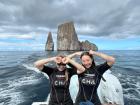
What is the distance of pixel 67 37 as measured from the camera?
512 ft

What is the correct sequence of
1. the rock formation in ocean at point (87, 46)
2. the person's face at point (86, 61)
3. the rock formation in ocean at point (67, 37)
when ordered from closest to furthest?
the person's face at point (86, 61), the rock formation in ocean at point (67, 37), the rock formation in ocean at point (87, 46)

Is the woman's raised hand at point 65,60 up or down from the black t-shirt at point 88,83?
up

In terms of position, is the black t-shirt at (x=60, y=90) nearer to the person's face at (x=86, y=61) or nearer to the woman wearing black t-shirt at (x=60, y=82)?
the woman wearing black t-shirt at (x=60, y=82)

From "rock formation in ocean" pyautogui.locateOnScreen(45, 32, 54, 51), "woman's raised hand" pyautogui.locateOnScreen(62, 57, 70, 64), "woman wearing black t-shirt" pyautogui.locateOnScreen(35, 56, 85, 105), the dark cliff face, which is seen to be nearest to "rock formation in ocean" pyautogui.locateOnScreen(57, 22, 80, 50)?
the dark cliff face

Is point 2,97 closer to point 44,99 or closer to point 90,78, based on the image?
point 44,99

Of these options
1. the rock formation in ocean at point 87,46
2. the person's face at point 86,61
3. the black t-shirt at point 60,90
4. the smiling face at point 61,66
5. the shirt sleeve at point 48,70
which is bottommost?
the rock formation in ocean at point 87,46

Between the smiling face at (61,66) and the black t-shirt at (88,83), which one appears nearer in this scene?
the smiling face at (61,66)

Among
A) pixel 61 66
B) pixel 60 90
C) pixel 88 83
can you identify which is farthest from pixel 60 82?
pixel 88 83

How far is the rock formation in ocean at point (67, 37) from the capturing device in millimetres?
150875

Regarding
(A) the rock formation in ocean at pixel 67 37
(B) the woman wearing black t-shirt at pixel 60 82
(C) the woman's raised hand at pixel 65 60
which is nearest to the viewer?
(C) the woman's raised hand at pixel 65 60

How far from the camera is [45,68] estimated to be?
20.7 ft

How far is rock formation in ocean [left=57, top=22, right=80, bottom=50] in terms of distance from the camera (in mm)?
150875

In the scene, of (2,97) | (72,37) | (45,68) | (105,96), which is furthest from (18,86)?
(72,37)

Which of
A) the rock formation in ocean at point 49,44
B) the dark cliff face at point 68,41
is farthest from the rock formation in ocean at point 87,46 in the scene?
the rock formation in ocean at point 49,44
